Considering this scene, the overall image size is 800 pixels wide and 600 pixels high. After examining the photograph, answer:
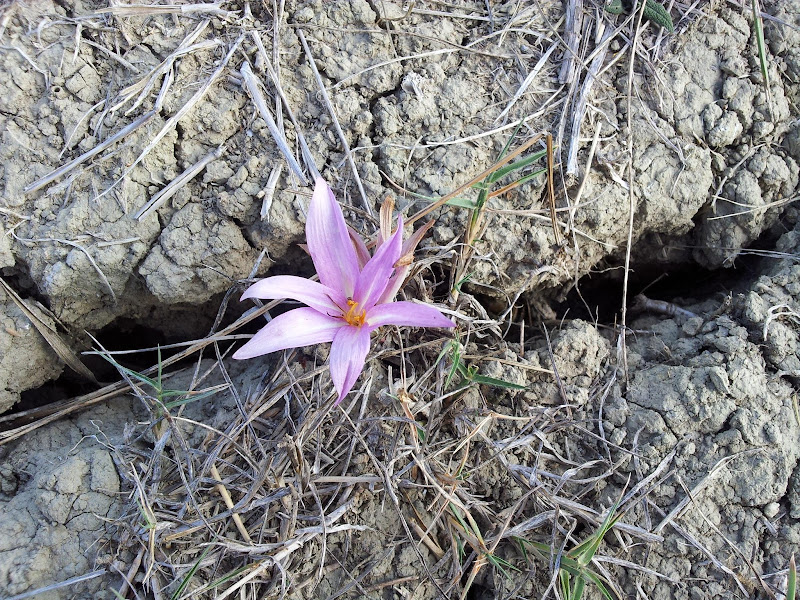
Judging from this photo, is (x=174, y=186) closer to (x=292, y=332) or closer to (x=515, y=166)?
(x=292, y=332)

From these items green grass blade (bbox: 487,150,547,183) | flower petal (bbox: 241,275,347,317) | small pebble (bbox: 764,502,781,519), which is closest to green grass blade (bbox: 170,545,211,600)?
flower petal (bbox: 241,275,347,317)

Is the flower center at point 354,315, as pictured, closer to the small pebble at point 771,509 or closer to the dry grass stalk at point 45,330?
the dry grass stalk at point 45,330

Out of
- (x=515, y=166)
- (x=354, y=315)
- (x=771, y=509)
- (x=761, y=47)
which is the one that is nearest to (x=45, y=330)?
(x=354, y=315)

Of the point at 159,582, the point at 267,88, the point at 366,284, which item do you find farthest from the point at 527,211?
the point at 159,582

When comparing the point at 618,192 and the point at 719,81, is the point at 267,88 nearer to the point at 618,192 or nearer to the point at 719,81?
the point at 618,192

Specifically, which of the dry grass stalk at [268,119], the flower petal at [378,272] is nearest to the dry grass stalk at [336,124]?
the dry grass stalk at [268,119]

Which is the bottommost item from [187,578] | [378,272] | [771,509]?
[771,509]

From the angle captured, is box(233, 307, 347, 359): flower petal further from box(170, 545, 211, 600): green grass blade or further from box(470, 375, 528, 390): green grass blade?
box(170, 545, 211, 600): green grass blade
